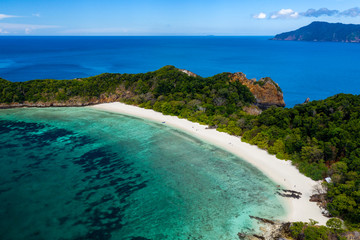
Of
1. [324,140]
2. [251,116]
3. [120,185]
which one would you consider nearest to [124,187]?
[120,185]

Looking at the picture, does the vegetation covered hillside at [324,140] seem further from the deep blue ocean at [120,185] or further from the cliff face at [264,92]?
the cliff face at [264,92]

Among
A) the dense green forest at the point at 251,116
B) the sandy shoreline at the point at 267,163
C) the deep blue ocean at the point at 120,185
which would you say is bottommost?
the deep blue ocean at the point at 120,185

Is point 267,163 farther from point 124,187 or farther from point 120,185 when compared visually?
point 120,185

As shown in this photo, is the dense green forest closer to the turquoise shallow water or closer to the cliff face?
the cliff face

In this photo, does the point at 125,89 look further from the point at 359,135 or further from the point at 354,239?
the point at 354,239

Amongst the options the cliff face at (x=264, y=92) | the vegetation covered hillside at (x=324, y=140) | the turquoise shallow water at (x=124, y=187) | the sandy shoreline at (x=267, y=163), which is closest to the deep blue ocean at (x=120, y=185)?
the turquoise shallow water at (x=124, y=187)

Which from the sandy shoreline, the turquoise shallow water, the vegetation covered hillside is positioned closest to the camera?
the turquoise shallow water

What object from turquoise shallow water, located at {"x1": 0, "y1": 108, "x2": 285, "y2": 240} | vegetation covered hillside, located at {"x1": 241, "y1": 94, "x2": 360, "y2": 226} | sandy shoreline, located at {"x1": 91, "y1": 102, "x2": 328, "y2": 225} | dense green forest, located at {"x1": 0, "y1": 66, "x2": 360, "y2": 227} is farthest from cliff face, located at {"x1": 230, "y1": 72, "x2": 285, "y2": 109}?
turquoise shallow water, located at {"x1": 0, "y1": 108, "x2": 285, "y2": 240}
